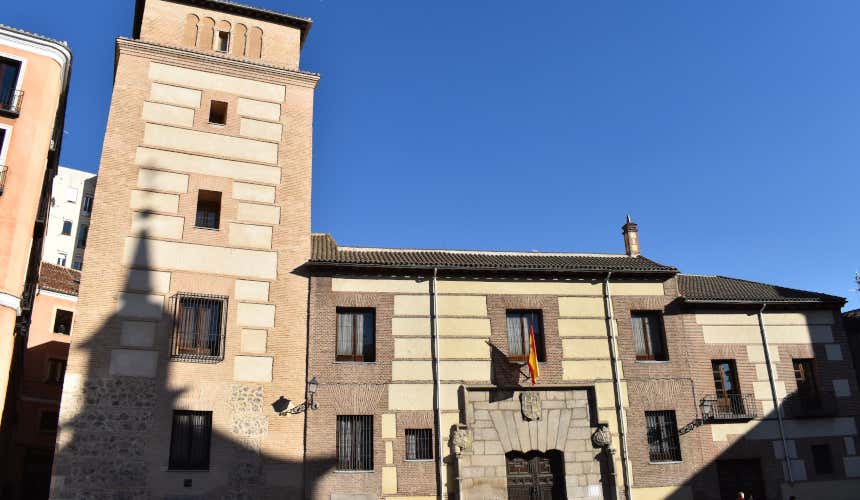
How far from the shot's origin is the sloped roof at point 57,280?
31.8m

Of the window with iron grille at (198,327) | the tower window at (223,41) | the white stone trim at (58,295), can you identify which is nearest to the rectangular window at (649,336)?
the window with iron grille at (198,327)

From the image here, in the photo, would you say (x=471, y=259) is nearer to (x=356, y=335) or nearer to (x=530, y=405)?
(x=356, y=335)

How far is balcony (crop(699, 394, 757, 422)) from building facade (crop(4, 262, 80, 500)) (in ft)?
85.6

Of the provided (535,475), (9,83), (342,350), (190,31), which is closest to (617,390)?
(535,475)

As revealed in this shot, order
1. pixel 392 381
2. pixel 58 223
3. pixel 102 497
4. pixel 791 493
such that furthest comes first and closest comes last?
pixel 58 223
pixel 791 493
pixel 392 381
pixel 102 497

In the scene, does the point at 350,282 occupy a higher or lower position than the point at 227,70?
lower

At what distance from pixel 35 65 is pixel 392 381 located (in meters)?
14.1

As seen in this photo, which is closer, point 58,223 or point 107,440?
point 107,440

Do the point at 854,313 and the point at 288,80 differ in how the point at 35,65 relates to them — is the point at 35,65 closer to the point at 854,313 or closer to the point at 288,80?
the point at 288,80

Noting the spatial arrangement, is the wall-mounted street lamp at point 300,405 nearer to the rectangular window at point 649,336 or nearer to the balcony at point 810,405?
the rectangular window at point 649,336

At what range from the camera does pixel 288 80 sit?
21188 mm

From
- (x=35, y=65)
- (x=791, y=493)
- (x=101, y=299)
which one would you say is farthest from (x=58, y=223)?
(x=791, y=493)

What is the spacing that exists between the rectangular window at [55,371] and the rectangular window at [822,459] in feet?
100

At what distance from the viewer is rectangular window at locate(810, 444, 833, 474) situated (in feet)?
66.6
